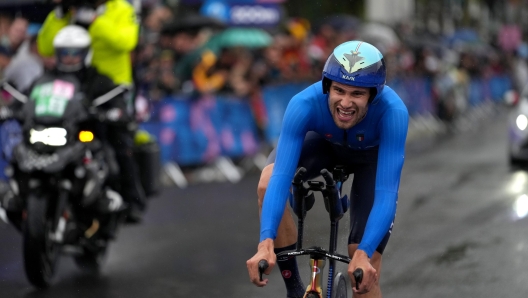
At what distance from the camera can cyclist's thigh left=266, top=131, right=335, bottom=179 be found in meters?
6.20

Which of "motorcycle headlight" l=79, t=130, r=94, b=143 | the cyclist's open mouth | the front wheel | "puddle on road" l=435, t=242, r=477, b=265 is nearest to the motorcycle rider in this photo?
"motorcycle headlight" l=79, t=130, r=94, b=143

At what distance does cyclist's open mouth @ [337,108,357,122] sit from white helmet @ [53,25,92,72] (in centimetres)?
405

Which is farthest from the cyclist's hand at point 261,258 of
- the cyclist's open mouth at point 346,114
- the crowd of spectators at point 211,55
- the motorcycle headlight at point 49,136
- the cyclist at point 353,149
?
the crowd of spectators at point 211,55

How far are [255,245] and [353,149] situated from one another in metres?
4.53

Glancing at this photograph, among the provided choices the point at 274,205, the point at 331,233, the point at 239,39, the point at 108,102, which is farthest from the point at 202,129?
the point at 274,205

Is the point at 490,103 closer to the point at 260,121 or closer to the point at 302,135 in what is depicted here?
the point at 260,121

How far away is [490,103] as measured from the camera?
4209cm

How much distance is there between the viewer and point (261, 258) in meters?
4.88

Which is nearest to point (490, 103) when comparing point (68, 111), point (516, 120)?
point (516, 120)

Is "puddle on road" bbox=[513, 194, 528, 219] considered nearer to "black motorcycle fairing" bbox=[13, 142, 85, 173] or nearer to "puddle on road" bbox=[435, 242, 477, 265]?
"puddle on road" bbox=[435, 242, 477, 265]

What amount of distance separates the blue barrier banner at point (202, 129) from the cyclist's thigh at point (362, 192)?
9.20 meters

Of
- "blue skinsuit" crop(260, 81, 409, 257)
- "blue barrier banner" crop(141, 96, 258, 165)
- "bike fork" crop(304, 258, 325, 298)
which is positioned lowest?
"blue barrier banner" crop(141, 96, 258, 165)

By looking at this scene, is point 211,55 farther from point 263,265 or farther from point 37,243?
point 263,265

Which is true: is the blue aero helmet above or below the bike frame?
above
